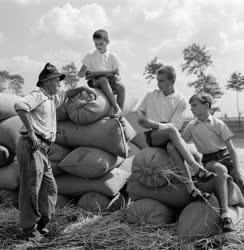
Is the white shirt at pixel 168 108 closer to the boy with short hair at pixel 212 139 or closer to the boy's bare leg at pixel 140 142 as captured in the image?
the boy with short hair at pixel 212 139

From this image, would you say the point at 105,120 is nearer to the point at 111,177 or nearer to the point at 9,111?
the point at 111,177

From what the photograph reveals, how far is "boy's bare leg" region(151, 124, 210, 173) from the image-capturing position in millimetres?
3108

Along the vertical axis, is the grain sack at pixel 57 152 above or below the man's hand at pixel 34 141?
below

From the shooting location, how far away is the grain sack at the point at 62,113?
A: 4.05m

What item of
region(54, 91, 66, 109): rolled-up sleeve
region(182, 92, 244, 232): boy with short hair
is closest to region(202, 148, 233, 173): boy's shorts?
region(182, 92, 244, 232): boy with short hair

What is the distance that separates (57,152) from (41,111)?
94cm

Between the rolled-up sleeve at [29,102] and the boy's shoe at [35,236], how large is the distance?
1.00 m

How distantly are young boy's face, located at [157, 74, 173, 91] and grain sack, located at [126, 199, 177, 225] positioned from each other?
102cm

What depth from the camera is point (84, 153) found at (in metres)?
3.93

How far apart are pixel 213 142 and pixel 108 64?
162 centimetres

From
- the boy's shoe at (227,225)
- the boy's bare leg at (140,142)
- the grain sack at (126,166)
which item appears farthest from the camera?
the boy's bare leg at (140,142)

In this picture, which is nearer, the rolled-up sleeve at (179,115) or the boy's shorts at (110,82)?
the rolled-up sleeve at (179,115)

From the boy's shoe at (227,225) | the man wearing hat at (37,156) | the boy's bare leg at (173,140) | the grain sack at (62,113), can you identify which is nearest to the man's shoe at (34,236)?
the man wearing hat at (37,156)

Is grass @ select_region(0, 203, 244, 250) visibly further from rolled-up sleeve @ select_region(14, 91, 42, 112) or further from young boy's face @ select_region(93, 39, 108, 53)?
young boy's face @ select_region(93, 39, 108, 53)
